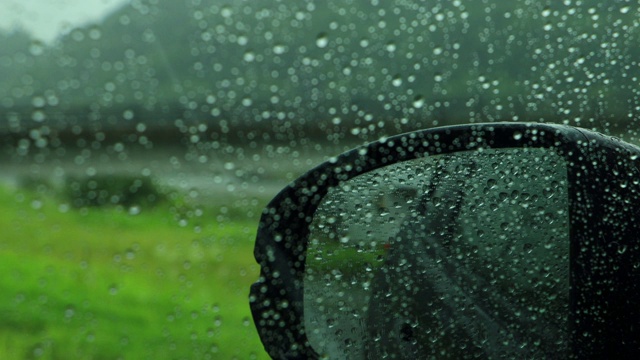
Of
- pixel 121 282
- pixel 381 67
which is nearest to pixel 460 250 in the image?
pixel 381 67

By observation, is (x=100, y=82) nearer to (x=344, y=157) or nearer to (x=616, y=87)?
(x=344, y=157)

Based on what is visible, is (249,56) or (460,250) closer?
(460,250)

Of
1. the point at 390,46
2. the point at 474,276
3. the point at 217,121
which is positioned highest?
the point at 390,46

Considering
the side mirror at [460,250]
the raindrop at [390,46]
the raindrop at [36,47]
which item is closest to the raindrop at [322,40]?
the raindrop at [390,46]

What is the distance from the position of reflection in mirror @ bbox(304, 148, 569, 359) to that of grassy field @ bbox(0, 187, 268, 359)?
0.26m

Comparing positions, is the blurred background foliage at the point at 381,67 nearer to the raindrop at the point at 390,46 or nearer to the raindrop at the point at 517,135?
the raindrop at the point at 390,46

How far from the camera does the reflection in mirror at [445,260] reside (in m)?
1.77

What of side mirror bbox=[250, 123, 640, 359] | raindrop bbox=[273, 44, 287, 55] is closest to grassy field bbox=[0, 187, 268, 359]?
side mirror bbox=[250, 123, 640, 359]

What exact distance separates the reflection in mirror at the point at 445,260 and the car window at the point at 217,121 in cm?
2

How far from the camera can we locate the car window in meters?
1.83

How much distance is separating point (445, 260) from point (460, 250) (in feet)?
0.15

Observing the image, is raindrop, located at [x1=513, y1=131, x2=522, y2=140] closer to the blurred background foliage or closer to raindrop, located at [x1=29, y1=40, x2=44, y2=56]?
the blurred background foliage

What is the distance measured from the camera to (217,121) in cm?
201

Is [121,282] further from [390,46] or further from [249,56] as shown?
[390,46]
